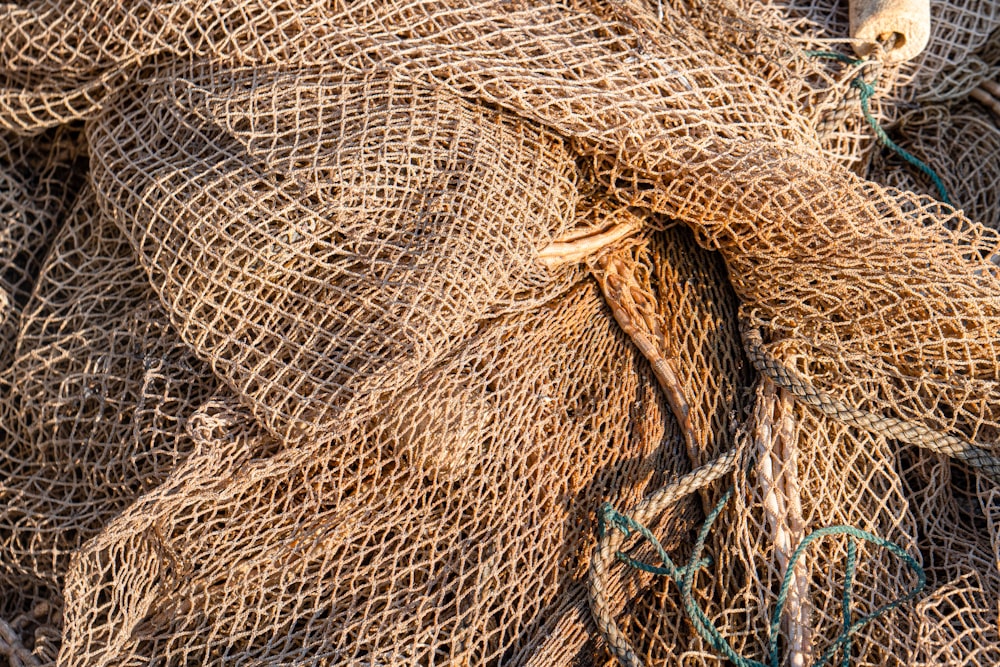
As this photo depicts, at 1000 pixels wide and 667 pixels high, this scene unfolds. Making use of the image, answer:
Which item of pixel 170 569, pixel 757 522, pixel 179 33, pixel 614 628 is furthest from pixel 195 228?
pixel 757 522

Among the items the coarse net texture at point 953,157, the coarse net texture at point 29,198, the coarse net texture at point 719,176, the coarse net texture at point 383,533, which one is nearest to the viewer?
the coarse net texture at point 383,533

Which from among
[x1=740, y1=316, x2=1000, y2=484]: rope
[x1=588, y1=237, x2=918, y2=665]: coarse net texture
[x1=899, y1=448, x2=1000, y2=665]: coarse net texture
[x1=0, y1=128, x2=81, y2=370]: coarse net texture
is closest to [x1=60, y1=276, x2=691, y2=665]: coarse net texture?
[x1=588, y1=237, x2=918, y2=665]: coarse net texture

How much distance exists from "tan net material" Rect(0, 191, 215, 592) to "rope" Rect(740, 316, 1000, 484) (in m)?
1.04

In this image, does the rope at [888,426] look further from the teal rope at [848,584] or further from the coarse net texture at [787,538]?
the teal rope at [848,584]

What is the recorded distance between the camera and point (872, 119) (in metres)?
1.88

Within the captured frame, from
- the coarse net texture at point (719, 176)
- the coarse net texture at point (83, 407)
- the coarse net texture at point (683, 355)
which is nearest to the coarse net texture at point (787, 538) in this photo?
the coarse net texture at point (683, 355)

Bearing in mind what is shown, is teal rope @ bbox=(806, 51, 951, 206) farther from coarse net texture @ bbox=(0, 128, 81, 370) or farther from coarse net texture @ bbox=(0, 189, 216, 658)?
coarse net texture @ bbox=(0, 128, 81, 370)

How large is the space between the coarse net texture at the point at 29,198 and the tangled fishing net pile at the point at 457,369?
5 cm

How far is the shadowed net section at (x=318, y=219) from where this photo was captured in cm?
149

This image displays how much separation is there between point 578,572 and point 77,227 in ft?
3.84

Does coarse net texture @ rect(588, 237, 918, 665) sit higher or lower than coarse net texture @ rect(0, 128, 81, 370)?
higher

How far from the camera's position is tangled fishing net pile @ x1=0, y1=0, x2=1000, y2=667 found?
152 cm

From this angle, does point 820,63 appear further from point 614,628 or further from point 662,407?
point 614,628

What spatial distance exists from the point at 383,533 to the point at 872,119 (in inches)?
50.9
